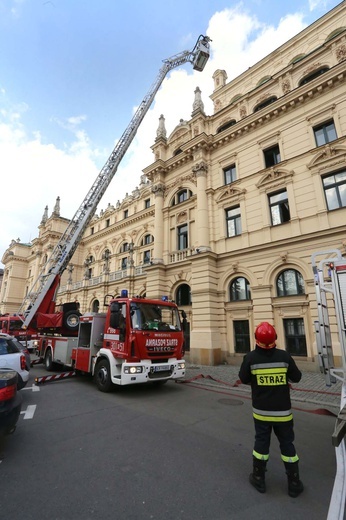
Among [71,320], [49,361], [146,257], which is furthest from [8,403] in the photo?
[146,257]

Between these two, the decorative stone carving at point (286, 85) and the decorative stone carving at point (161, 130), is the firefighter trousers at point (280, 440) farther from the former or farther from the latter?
the decorative stone carving at point (161, 130)

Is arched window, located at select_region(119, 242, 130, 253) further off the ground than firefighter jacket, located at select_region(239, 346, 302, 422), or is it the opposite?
arched window, located at select_region(119, 242, 130, 253)

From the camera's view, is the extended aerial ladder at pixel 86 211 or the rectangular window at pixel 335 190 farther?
the extended aerial ladder at pixel 86 211

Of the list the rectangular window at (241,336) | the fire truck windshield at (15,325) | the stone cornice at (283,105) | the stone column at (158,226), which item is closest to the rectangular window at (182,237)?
the stone column at (158,226)

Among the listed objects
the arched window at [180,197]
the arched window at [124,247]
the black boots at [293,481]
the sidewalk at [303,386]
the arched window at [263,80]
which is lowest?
the sidewalk at [303,386]

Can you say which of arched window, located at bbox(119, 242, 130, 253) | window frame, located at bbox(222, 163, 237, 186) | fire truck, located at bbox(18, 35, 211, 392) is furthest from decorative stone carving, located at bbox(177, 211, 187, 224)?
arched window, located at bbox(119, 242, 130, 253)

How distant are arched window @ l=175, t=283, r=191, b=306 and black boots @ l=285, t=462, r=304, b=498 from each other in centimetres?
1434

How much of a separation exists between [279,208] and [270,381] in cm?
1316

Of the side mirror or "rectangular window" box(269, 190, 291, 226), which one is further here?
"rectangular window" box(269, 190, 291, 226)

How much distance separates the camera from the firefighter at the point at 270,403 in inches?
125

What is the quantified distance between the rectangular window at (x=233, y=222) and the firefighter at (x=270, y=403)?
13326mm

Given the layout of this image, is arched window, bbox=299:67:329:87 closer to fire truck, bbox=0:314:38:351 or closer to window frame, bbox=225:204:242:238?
window frame, bbox=225:204:242:238

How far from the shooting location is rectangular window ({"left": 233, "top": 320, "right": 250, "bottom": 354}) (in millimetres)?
14477

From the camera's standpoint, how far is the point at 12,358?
6.89 metres
